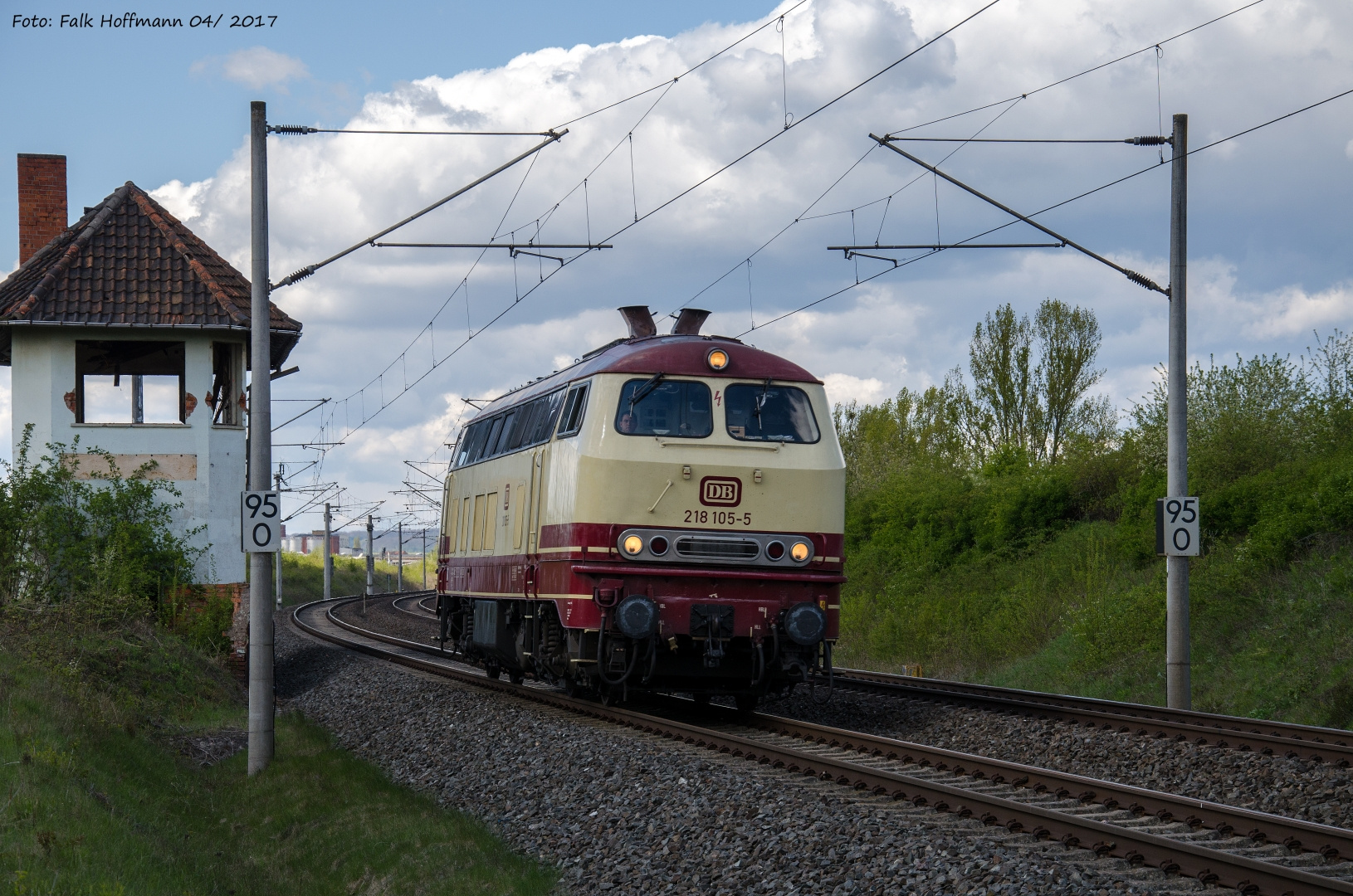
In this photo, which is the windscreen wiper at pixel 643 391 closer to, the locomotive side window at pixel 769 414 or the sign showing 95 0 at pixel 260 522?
the locomotive side window at pixel 769 414

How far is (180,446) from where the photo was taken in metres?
21.7

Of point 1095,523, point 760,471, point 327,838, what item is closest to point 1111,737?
point 760,471

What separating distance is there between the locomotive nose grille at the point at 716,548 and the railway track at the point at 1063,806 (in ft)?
5.54

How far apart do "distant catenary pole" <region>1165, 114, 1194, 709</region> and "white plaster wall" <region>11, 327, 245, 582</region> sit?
47.2ft

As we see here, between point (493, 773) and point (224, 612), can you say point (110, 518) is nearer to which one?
point (224, 612)

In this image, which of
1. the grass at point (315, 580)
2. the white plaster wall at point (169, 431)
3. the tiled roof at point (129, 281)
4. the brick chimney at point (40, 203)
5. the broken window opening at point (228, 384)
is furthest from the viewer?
the grass at point (315, 580)

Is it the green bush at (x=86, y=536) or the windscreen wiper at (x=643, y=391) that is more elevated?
the windscreen wiper at (x=643, y=391)

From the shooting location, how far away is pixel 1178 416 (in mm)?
15016

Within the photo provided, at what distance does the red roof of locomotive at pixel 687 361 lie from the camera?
13.8 metres

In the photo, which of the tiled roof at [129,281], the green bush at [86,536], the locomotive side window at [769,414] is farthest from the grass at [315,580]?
the locomotive side window at [769,414]

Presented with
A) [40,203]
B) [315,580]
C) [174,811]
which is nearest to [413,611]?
[40,203]

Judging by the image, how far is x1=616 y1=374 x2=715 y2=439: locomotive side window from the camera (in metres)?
13.5

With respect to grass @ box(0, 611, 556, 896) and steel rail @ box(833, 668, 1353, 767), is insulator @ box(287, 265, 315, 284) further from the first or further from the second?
steel rail @ box(833, 668, 1353, 767)

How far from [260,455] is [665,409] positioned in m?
4.23
